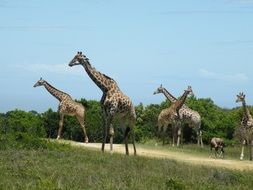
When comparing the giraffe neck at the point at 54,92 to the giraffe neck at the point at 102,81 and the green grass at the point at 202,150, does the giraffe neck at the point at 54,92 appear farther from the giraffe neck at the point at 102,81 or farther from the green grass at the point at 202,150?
the giraffe neck at the point at 102,81

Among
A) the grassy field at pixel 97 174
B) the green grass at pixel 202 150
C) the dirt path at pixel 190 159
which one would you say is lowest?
the grassy field at pixel 97 174

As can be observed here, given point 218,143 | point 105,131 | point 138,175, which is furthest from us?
point 218,143

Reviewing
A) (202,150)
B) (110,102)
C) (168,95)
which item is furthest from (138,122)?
(110,102)

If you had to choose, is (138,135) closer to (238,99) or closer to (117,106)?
Answer: (238,99)

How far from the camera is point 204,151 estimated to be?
92.5 feet

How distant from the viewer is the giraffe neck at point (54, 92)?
93.4ft

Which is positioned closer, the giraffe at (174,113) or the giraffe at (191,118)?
the giraffe at (174,113)

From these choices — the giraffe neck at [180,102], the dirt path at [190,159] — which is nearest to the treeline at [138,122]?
the giraffe neck at [180,102]

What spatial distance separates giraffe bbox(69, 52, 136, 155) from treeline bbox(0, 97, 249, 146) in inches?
222

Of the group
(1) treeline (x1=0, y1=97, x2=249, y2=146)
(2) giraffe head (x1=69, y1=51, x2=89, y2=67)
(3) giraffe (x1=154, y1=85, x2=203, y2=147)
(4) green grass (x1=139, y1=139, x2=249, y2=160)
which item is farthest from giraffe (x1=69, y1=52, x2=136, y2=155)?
(3) giraffe (x1=154, y1=85, x2=203, y2=147)

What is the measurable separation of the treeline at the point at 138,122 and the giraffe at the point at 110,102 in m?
5.63

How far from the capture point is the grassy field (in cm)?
Result: 1133

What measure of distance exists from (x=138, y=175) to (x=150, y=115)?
71.8 feet

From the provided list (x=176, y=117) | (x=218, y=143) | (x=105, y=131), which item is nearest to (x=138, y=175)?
(x=105, y=131)
